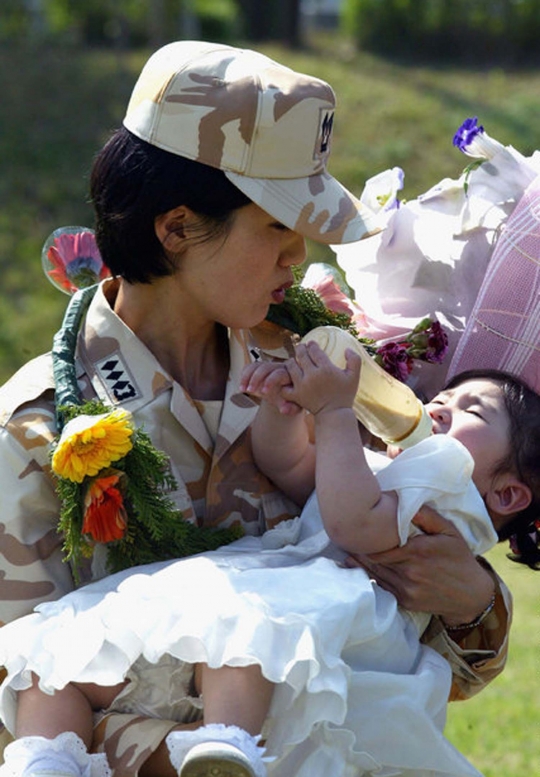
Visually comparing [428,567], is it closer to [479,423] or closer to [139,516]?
[479,423]

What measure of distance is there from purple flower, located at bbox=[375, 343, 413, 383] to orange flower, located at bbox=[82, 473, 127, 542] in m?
0.87

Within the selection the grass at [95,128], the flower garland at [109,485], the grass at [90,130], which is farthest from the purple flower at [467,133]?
the grass at [90,130]

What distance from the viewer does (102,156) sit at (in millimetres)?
3141

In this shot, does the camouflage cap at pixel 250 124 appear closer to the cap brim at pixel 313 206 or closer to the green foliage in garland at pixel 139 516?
the cap brim at pixel 313 206

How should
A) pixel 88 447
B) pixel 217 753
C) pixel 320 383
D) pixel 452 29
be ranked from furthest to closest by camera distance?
pixel 452 29, pixel 320 383, pixel 88 447, pixel 217 753

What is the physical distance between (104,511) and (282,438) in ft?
1.61

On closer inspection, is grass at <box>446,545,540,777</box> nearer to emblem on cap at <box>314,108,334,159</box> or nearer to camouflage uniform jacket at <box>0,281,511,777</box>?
camouflage uniform jacket at <box>0,281,511,777</box>

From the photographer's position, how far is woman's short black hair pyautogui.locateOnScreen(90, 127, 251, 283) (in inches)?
119

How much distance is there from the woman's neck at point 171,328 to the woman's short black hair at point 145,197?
0.06 meters

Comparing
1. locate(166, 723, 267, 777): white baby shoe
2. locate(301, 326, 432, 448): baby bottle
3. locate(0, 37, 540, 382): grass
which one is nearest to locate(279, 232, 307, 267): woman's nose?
locate(301, 326, 432, 448): baby bottle

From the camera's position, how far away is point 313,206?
3.03 metres

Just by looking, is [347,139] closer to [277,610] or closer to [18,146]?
[18,146]

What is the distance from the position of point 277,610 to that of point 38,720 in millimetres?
517

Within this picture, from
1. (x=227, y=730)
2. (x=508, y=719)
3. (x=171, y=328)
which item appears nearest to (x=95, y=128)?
(x=508, y=719)
